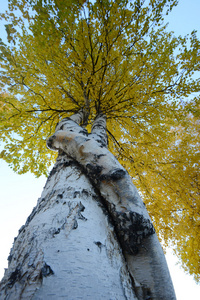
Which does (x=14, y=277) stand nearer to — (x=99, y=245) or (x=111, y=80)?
(x=99, y=245)

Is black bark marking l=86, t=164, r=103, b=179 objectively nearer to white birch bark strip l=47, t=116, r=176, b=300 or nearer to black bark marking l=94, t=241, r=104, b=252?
white birch bark strip l=47, t=116, r=176, b=300

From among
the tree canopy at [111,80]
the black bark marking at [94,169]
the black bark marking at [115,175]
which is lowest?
the black bark marking at [115,175]

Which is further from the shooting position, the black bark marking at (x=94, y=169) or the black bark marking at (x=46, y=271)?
the black bark marking at (x=94, y=169)

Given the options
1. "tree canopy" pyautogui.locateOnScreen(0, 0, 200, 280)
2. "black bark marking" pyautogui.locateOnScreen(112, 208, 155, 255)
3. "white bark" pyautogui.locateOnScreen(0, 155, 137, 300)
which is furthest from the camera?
"tree canopy" pyautogui.locateOnScreen(0, 0, 200, 280)

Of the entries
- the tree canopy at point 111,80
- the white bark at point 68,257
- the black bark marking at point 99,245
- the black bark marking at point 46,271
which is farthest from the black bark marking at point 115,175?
the tree canopy at point 111,80

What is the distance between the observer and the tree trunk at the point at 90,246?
0.53 meters

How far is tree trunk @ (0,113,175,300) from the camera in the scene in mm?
526

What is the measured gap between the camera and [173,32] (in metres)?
3.17

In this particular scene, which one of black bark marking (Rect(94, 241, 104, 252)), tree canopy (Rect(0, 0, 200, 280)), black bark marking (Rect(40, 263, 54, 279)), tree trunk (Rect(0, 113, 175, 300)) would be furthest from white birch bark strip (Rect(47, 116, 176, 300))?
tree canopy (Rect(0, 0, 200, 280))

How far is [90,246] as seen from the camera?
0.66 m

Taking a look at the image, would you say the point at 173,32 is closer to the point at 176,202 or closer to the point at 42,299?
the point at 176,202

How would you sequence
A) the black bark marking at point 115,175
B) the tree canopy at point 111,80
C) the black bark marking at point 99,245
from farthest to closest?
the tree canopy at point 111,80
the black bark marking at point 115,175
the black bark marking at point 99,245

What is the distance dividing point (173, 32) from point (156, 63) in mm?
1004

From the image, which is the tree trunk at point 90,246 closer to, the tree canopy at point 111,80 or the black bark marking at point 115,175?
the black bark marking at point 115,175
